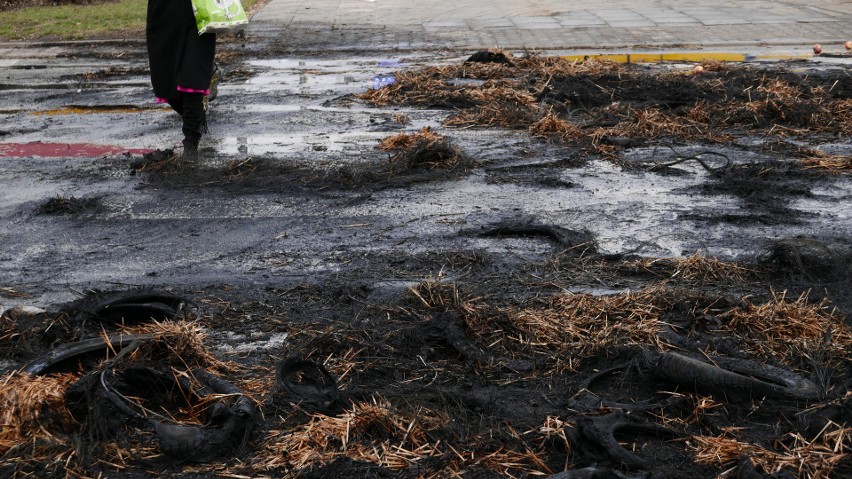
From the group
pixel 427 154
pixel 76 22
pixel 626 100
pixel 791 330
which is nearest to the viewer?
pixel 791 330

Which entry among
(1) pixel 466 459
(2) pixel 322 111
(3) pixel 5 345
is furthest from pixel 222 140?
(1) pixel 466 459

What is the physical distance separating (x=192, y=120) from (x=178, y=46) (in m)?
0.66

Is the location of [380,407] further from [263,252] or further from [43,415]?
[263,252]

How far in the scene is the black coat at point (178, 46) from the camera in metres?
8.22

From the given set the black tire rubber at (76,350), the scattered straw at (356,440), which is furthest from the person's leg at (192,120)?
the scattered straw at (356,440)

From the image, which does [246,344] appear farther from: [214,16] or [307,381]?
[214,16]

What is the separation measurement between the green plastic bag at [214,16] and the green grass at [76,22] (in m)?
10.3

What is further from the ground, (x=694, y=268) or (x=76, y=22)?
(x=694, y=268)

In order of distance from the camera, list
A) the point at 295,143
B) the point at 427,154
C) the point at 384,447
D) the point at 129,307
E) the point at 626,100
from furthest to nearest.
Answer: the point at 626,100
the point at 295,143
the point at 427,154
the point at 129,307
the point at 384,447

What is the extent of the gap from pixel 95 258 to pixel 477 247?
2422mm

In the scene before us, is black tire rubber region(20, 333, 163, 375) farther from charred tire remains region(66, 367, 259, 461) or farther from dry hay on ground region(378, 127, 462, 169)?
dry hay on ground region(378, 127, 462, 169)

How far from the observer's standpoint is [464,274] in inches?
219

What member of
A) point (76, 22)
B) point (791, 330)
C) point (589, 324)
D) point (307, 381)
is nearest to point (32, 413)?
point (307, 381)

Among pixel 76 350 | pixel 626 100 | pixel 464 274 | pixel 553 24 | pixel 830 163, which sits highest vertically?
pixel 76 350
